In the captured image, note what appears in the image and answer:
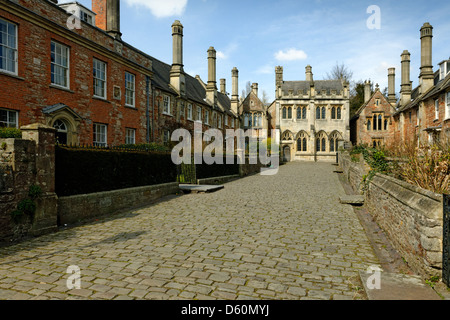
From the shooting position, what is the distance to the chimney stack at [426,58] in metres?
29.3

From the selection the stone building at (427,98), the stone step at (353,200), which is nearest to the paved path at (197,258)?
the stone step at (353,200)

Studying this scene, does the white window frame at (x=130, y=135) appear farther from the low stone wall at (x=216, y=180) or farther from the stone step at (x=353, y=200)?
the stone step at (x=353, y=200)

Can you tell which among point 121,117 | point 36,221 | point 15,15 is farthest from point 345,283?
point 121,117

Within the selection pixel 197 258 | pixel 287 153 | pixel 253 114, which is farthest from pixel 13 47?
pixel 287 153

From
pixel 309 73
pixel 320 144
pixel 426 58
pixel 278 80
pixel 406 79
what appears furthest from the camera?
pixel 309 73

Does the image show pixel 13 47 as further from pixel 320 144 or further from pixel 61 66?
pixel 320 144

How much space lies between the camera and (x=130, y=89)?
19.0 meters

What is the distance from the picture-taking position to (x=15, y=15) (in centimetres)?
1145

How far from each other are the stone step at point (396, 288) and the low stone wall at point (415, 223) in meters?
0.39

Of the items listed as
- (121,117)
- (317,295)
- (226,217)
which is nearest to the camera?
(317,295)

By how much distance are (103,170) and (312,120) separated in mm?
44401
